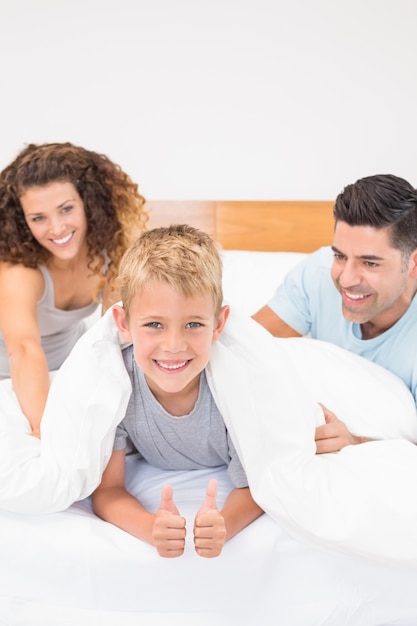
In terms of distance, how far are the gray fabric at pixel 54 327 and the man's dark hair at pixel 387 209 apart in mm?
798

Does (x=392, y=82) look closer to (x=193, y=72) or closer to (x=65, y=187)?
(x=193, y=72)

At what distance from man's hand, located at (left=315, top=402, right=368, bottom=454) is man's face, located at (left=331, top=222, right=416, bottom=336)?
335 mm

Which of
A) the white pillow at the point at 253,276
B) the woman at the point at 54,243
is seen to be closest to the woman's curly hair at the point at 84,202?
the woman at the point at 54,243

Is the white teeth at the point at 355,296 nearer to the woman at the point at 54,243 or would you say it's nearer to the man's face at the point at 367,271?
the man's face at the point at 367,271

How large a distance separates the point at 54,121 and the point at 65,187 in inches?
33.3

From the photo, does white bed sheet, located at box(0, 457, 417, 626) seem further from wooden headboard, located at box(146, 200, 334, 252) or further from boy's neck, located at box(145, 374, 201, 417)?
wooden headboard, located at box(146, 200, 334, 252)

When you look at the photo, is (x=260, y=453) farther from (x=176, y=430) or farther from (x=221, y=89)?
(x=221, y=89)

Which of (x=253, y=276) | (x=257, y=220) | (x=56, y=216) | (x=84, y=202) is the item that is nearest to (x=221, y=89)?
(x=257, y=220)

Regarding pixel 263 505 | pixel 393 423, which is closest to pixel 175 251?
pixel 263 505

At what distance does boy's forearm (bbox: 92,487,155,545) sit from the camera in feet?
3.84

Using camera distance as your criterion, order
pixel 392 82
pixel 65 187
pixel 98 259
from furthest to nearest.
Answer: pixel 392 82 < pixel 98 259 < pixel 65 187

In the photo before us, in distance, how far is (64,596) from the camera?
46.5 inches

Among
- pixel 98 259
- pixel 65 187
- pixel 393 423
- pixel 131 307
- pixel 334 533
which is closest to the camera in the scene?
pixel 334 533

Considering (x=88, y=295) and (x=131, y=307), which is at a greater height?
(x=131, y=307)
